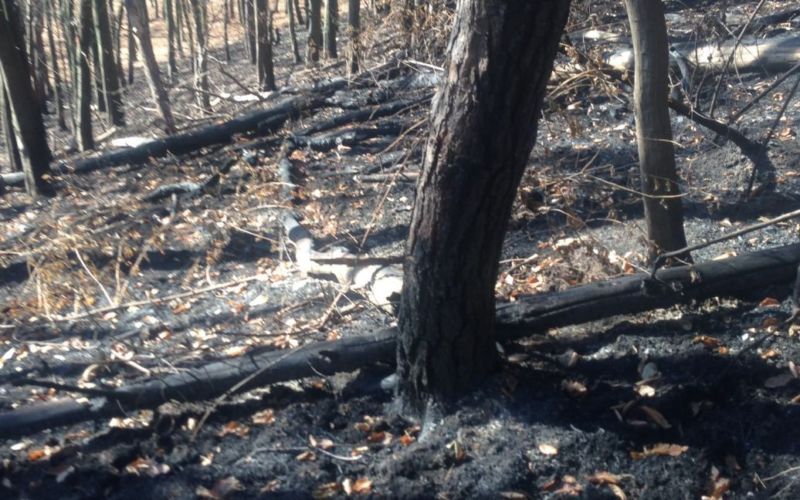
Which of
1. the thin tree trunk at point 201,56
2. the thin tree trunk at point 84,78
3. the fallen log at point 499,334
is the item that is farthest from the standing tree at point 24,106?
the fallen log at point 499,334

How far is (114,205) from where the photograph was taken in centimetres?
948

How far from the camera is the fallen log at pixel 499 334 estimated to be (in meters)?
4.62

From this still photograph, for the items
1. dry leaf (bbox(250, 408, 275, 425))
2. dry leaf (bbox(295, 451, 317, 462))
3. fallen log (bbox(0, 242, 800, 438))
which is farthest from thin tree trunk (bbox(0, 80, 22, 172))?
dry leaf (bbox(295, 451, 317, 462))

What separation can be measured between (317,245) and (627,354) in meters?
3.41

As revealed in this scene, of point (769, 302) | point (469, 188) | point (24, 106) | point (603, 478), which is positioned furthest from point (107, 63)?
point (603, 478)

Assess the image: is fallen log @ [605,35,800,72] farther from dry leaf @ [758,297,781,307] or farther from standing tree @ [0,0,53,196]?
standing tree @ [0,0,53,196]

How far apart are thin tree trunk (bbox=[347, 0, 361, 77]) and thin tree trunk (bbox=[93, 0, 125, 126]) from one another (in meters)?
3.73

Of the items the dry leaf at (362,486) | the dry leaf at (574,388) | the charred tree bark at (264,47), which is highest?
the charred tree bark at (264,47)

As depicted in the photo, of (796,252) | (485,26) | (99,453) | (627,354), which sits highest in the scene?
(485,26)

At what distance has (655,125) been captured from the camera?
523cm

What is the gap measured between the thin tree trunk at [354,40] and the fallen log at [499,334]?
7.42 metres

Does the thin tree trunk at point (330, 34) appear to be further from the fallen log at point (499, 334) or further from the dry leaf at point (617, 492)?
the dry leaf at point (617, 492)

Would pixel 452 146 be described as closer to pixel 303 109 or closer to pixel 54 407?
pixel 54 407

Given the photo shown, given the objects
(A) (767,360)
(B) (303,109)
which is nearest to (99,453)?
(A) (767,360)
